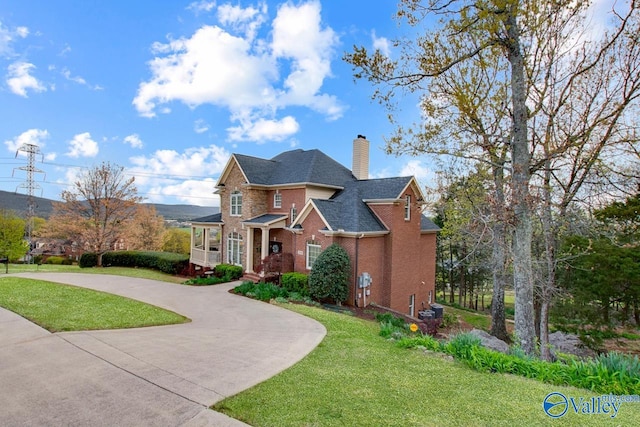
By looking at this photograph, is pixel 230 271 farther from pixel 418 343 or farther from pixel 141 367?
pixel 418 343

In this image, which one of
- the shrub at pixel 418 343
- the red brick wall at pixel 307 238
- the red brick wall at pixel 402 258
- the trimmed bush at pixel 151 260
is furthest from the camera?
the trimmed bush at pixel 151 260

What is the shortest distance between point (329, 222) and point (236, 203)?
8.81m

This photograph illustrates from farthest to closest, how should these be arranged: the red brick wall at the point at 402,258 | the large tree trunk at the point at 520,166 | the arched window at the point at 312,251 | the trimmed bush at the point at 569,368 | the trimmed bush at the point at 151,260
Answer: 1. the trimmed bush at the point at 151,260
2. the red brick wall at the point at 402,258
3. the arched window at the point at 312,251
4. the large tree trunk at the point at 520,166
5. the trimmed bush at the point at 569,368

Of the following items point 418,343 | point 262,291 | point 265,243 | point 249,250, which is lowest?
point 262,291

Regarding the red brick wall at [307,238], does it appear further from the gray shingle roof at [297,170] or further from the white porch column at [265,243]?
the gray shingle roof at [297,170]

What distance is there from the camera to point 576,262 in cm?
1418

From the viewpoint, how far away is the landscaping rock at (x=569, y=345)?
47.5 feet

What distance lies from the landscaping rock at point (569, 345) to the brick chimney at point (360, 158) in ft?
45.0

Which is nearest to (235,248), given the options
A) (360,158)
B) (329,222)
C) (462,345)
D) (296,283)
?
(296,283)

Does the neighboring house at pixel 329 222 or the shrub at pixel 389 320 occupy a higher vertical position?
the neighboring house at pixel 329 222

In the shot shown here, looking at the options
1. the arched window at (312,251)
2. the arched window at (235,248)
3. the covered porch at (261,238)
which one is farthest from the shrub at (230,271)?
the arched window at (312,251)

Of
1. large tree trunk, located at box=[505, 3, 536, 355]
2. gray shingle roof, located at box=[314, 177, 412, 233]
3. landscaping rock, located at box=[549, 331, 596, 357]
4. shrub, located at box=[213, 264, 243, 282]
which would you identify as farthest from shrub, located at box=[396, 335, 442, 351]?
shrub, located at box=[213, 264, 243, 282]

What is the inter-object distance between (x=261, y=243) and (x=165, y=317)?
10.7 m

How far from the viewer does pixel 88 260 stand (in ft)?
88.3
